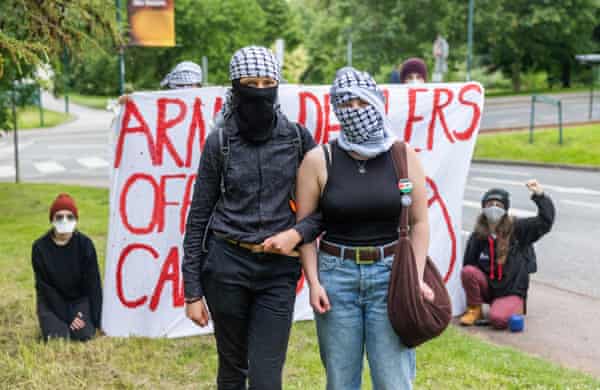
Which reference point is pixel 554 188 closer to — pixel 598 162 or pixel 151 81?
pixel 598 162

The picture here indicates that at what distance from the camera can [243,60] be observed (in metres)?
3.28

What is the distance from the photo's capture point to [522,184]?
50.2ft

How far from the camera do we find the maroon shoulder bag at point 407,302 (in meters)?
3.09

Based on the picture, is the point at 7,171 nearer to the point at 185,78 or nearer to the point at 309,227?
the point at 185,78

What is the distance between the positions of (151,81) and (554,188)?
88.1ft

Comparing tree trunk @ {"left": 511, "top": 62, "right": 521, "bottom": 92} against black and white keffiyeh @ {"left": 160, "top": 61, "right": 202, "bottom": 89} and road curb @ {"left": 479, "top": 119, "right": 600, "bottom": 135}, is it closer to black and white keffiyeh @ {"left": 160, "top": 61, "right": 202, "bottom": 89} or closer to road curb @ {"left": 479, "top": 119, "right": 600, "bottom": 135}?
road curb @ {"left": 479, "top": 119, "right": 600, "bottom": 135}

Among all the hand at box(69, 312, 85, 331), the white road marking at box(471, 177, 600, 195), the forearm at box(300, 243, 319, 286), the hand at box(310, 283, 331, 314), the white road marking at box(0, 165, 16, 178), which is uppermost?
Answer: the forearm at box(300, 243, 319, 286)

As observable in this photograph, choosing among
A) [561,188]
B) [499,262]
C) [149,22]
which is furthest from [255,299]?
[561,188]

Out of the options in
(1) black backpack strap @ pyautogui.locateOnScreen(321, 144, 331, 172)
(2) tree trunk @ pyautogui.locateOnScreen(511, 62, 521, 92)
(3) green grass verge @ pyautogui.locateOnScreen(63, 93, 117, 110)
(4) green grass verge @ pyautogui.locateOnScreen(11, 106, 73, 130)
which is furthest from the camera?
(3) green grass verge @ pyautogui.locateOnScreen(63, 93, 117, 110)

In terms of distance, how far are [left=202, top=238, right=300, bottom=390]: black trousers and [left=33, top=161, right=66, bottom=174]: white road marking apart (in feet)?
58.0

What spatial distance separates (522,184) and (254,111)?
42.2 feet

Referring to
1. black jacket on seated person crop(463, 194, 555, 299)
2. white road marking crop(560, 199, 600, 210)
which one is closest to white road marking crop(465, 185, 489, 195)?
white road marking crop(560, 199, 600, 210)

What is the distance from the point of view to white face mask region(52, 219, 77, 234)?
17.7 feet

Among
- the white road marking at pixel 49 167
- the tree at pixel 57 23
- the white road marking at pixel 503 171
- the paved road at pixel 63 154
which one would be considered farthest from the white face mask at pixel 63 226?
the white road marking at pixel 49 167
